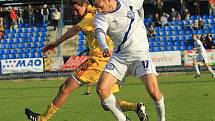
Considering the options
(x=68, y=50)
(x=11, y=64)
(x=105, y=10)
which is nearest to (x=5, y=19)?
(x=68, y=50)

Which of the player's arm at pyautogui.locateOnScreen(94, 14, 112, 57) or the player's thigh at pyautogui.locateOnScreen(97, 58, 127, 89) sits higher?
the player's arm at pyautogui.locateOnScreen(94, 14, 112, 57)

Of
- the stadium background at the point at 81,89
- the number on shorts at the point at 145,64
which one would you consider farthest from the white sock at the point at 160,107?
the stadium background at the point at 81,89

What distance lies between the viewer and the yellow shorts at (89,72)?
1049 cm


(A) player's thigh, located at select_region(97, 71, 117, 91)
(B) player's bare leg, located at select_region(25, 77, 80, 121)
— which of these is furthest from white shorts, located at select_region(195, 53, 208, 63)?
(A) player's thigh, located at select_region(97, 71, 117, 91)

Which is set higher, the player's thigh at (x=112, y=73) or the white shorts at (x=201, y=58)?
the player's thigh at (x=112, y=73)

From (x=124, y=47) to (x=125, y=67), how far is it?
33cm

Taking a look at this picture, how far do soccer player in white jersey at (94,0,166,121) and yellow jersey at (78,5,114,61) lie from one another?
1.35m

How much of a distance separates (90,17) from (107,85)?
6.20 ft

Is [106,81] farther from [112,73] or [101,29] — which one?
[101,29]

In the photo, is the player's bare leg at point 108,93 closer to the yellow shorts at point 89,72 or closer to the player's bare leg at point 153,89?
the player's bare leg at point 153,89

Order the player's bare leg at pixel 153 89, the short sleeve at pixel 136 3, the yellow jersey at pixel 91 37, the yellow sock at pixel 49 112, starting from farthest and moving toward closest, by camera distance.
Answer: the yellow jersey at pixel 91 37 < the yellow sock at pixel 49 112 < the short sleeve at pixel 136 3 < the player's bare leg at pixel 153 89

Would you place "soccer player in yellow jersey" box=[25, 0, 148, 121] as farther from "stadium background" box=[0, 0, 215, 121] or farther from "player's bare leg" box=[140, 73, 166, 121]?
"stadium background" box=[0, 0, 215, 121]

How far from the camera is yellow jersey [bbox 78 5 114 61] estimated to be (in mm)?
10414

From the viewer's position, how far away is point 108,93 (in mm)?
9219
